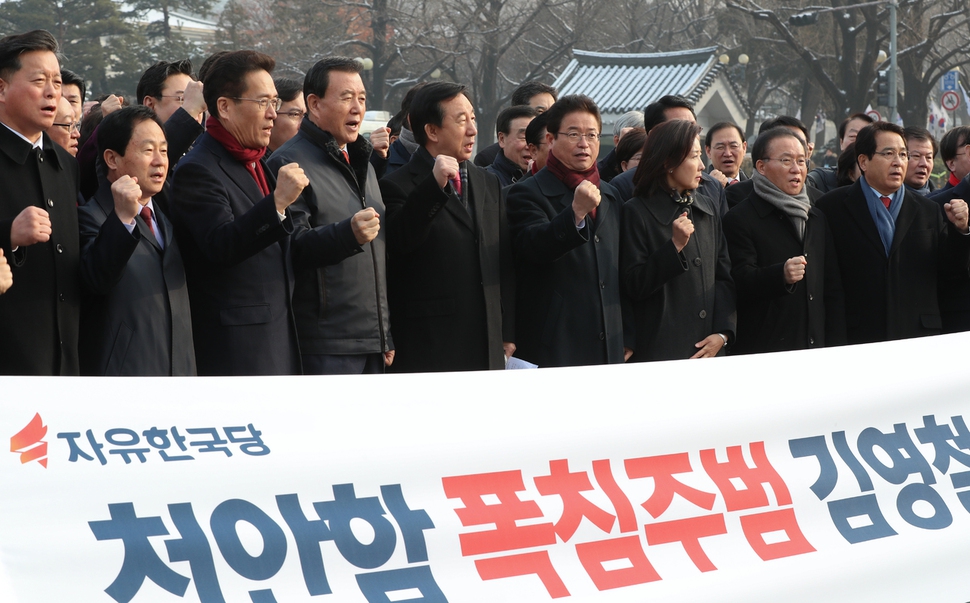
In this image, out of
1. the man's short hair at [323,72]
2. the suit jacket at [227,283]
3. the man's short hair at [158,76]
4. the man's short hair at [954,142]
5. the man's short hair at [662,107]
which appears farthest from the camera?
the man's short hair at [954,142]

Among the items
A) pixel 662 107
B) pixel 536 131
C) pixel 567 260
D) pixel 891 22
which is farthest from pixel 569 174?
pixel 891 22

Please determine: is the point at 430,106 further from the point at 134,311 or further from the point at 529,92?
the point at 529,92

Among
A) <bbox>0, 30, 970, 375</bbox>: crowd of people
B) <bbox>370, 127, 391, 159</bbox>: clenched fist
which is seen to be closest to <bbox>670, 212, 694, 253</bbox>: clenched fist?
<bbox>0, 30, 970, 375</bbox>: crowd of people

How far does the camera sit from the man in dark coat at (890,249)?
497cm

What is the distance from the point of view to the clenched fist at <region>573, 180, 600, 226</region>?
162 inches

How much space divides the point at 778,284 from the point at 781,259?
0.68 feet

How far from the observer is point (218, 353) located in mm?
3693

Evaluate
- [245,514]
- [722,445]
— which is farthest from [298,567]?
[722,445]

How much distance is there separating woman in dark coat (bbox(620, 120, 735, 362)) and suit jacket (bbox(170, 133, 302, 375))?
152cm

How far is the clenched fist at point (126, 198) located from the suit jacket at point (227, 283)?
30cm

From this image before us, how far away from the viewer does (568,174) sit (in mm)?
4621

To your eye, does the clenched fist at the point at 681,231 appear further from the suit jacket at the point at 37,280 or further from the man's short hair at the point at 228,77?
the suit jacket at the point at 37,280

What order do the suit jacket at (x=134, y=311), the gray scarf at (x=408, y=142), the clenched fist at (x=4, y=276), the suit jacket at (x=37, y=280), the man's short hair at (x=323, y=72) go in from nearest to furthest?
the clenched fist at (x=4, y=276)
the suit jacket at (x=37, y=280)
the suit jacket at (x=134, y=311)
the man's short hair at (x=323, y=72)
the gray scarf at (x=408, y=142)

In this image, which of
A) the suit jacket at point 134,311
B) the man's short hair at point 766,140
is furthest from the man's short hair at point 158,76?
the man's short hair at point 766,140
